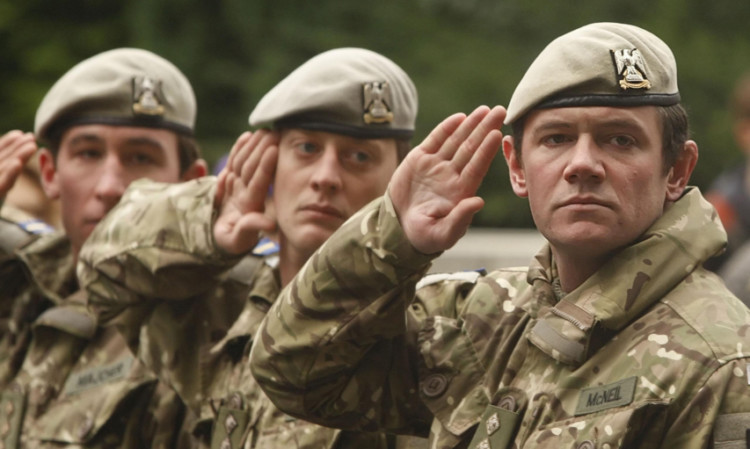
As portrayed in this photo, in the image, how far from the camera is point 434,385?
15.8 ft

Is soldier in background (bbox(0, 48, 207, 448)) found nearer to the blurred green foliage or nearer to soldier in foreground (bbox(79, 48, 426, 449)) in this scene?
soldier in foreground (bbox(79, 48, 426, 449))

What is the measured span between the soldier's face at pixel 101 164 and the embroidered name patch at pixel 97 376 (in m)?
0.55

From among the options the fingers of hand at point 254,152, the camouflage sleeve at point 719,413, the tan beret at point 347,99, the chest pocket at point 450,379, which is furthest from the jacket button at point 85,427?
the camouflage sleeve at point 719,413

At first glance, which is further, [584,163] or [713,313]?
[584,163]

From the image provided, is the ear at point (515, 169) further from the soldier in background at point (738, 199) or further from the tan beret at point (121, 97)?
the soldier in background at point (738, 199)

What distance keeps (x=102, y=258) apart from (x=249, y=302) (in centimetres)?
61

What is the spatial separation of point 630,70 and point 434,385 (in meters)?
1.10

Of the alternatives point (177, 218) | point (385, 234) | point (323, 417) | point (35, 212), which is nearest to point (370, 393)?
point (323, 417)

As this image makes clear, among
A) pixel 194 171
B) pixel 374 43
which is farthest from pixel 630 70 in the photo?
pixel 374 43

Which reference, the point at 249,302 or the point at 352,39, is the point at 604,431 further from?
A: the point at 352,39

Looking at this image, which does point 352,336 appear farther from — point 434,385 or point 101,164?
point 101,164

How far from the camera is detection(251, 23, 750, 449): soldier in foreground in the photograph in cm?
412

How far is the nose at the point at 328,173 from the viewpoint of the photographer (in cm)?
550

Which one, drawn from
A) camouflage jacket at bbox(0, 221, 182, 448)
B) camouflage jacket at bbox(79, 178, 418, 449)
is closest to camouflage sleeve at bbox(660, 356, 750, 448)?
camouflage jacket at bbox(79, 178, 418, 449)
